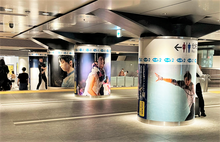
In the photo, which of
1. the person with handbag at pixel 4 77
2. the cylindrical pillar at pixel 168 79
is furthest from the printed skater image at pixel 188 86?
the person with handbag at pixel 4 77

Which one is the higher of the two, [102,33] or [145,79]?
[102,33]

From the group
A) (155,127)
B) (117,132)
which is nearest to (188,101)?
(155,127)

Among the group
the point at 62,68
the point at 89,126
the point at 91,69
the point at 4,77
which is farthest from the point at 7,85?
the point at 89,126

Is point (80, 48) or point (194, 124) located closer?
point (194, 124)

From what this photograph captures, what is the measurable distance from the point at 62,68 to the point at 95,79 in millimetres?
4430

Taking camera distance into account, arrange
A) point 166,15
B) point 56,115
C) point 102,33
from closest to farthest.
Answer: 1. point 166,15
2. point 56,115
3. point 102,33

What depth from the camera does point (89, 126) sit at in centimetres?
636

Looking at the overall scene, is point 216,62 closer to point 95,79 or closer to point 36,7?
point 95,79

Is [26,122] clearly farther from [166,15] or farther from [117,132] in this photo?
[166,15]

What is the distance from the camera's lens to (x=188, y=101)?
21.8 ft

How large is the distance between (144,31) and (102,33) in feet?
15.5

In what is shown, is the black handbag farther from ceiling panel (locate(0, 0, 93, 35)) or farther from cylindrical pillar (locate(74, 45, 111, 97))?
ceiling panel (locate(0, 0, 93, 35))

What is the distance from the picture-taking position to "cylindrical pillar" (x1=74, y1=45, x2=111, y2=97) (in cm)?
1102

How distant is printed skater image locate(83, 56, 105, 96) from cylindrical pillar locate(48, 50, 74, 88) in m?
4.00
